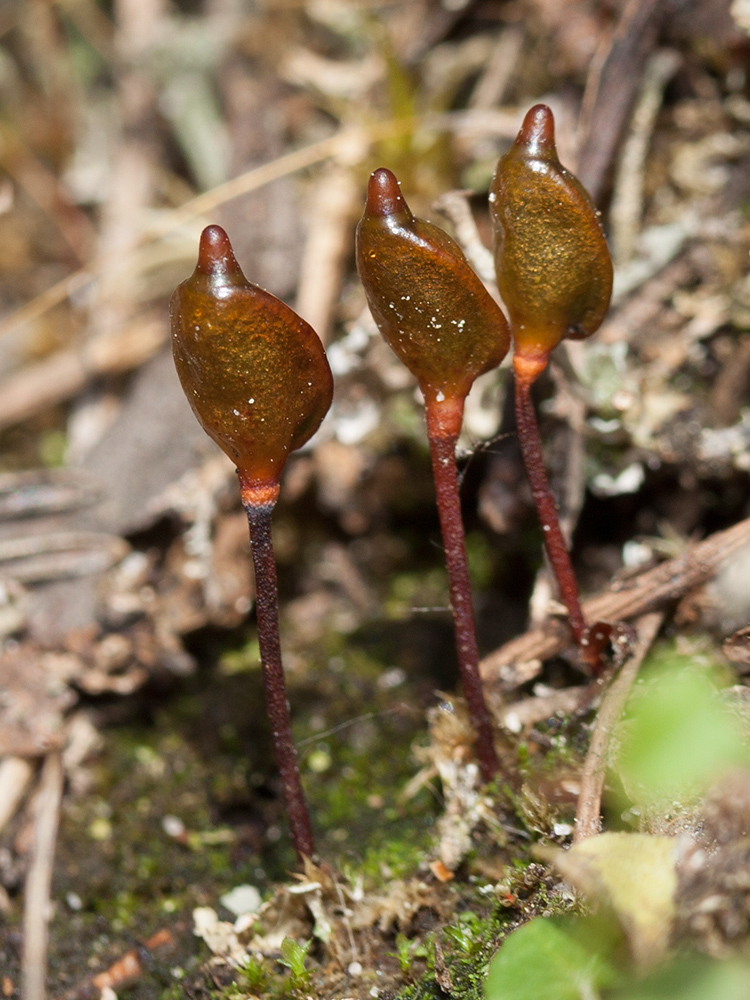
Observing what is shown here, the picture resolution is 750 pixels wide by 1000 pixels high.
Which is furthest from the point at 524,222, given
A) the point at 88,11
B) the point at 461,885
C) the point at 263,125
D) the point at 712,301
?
the point at 88,11

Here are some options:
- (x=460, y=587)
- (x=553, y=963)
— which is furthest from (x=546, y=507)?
(x=553, y=963)

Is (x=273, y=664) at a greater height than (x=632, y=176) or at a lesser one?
lesser

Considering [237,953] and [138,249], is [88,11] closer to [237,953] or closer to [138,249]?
[138,249]

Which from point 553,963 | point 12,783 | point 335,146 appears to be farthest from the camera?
point 335,146

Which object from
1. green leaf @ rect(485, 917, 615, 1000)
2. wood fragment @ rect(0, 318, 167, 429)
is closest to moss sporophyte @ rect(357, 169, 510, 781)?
green leaf @ rect(485, 917, 615, 1000)

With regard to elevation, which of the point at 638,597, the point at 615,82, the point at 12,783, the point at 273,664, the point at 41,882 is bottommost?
the point at 41,882

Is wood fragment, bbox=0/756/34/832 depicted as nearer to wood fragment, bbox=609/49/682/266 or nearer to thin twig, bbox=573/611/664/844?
thin twig, bbox=573/611/664/844

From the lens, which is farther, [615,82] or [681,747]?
[615,82]

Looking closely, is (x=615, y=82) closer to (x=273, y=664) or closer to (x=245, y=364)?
(x=245, y=364)
